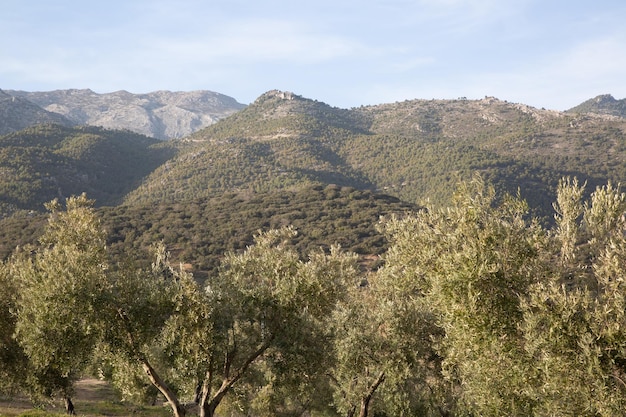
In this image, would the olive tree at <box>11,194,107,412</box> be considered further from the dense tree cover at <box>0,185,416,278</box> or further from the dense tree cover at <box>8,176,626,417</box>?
the dense tree cover at <box>0,185,416,278</box>

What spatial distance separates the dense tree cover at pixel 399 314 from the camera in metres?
16.9

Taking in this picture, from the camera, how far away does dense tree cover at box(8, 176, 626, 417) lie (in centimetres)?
1691

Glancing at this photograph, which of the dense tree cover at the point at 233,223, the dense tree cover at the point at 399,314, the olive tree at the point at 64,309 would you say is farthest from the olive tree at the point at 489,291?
the dense tree cover at the point at 233,223

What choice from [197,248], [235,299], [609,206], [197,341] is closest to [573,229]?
[609,206]

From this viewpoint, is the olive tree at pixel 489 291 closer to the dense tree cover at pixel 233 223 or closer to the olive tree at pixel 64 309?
the olive tree at pixel 64 309

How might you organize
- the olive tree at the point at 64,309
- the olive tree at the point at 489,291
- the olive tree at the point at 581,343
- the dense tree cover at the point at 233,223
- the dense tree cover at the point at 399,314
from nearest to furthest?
the olive tree at the point at 581,343
the dense tree cover at the point at 399,314
the olive tree at the point at 489,291
the olive tree at the point at 64,309
the dense tree cover at the point at 233,223

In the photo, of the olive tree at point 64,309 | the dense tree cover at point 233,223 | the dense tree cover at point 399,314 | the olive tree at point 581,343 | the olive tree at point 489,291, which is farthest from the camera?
the dense tree cover at point 233,223

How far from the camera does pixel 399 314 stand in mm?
26000

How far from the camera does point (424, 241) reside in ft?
80.7

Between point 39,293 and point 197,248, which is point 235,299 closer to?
point 39,293

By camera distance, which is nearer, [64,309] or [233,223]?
[64,309]

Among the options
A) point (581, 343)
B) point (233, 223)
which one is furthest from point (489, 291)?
point (233, 223)

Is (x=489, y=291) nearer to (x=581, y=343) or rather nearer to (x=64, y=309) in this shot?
(x=581, y=343)

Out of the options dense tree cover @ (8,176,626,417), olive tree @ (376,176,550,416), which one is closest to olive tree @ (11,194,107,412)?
dense tree cover @ (8,176,626,417)
